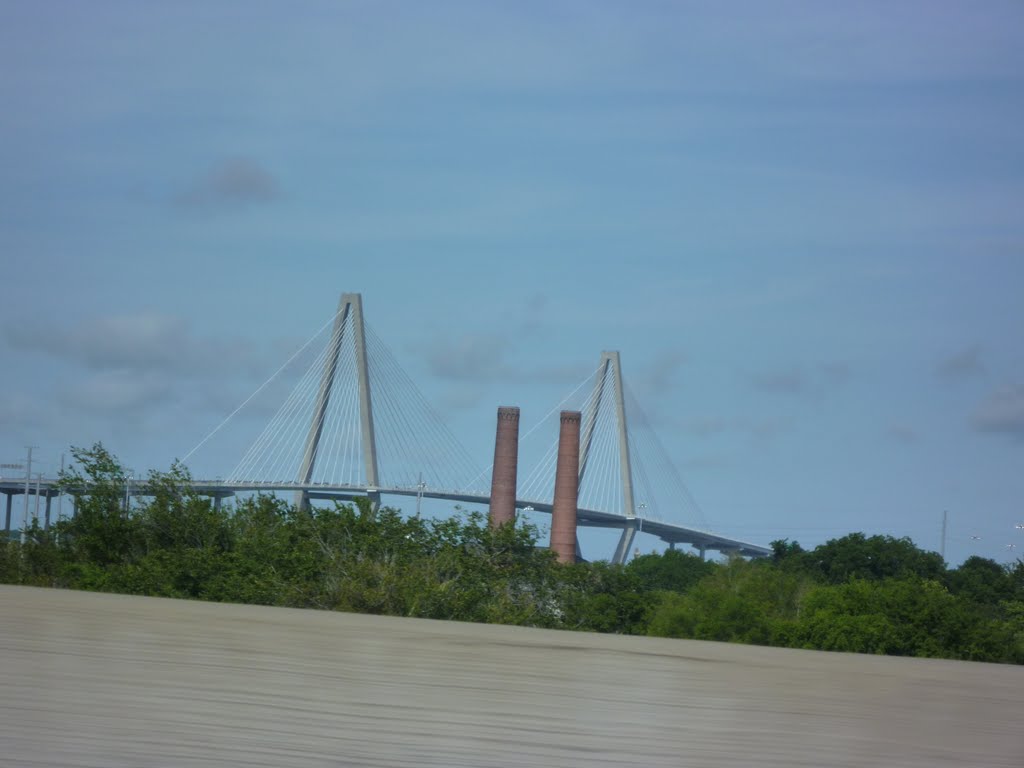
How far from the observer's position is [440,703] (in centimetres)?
383

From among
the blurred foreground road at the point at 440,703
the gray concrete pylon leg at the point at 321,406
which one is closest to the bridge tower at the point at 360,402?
the gray concrete pylon leg at the point at 321,406

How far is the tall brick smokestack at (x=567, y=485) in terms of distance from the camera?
49250 mm

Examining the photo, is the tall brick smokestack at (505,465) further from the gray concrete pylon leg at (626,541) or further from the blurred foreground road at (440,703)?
the blurred foreground road at (440,703)

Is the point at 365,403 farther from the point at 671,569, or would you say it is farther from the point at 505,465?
the point at 671,569

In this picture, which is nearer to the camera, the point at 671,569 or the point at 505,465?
the point at 505,465

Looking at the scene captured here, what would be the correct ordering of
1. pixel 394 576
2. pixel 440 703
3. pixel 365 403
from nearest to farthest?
1. pixel 440 703
2. pixel 394 576
3. pixel 365 403

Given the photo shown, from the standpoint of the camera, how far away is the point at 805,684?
4.91 meters

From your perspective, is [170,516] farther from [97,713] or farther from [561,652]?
[97,713]

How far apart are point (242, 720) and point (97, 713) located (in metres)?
0.40

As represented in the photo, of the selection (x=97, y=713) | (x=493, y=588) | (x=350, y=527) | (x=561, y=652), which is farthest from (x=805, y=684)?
(x=350, y=527)

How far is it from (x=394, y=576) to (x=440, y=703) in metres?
17.5

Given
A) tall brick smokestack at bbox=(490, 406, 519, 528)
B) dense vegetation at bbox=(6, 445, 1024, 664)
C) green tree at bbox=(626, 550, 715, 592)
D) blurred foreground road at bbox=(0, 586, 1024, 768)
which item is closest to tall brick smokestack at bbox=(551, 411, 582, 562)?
tall brick smokestack at bbox=(490, 406, 519, 528)

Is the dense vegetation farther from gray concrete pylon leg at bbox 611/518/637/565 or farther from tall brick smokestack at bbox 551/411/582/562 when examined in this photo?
gray concrete pylon leg at bbox 611/518/637/565

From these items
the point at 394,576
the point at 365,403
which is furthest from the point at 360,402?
the point at 394,576
